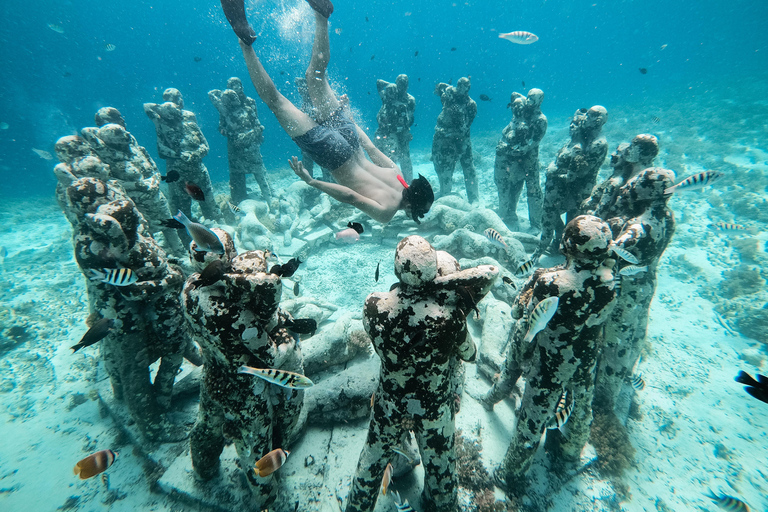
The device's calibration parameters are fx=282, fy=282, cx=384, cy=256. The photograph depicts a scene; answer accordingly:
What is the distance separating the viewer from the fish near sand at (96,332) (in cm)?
337

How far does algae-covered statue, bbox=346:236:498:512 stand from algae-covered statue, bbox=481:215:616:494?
2.43 ft

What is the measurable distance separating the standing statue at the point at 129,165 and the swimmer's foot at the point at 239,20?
3534mm

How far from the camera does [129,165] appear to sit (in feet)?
20.3

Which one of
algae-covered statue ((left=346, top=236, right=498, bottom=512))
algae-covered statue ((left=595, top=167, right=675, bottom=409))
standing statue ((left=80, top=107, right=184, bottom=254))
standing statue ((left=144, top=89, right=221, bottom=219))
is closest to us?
algae-covered statue ((left=346, top=236, right=498, bottom=512))

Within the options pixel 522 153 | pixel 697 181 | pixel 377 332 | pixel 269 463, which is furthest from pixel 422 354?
pixel 522 153

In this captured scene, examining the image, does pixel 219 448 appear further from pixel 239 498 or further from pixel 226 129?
pixel 226 129

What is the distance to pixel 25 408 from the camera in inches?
224

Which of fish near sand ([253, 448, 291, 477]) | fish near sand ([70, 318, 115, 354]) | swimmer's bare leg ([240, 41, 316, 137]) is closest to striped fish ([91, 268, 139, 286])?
fish near sand ([70, 318, 115, 354])

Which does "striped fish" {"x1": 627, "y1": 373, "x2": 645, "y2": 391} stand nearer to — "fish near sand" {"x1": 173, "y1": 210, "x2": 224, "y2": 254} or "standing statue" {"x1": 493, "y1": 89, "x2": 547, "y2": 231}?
"fish near sand" {"x1": 173, "y1": 210, "x2": 224, "y2": 254}

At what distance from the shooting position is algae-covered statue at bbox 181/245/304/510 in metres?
2.46

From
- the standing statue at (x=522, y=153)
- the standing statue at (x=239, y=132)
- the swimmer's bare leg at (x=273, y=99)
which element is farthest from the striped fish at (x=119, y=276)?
the standing statue at (x=522, y=153)

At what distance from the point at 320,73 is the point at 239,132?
674 centimetres

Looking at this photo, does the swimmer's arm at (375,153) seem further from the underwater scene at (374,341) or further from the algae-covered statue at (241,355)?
the algae-covered statue at (241,355)

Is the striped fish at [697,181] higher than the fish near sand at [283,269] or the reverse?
higher
